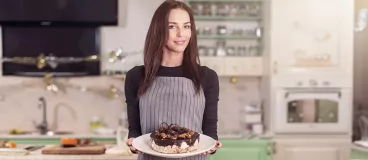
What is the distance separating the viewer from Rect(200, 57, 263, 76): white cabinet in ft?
12.3

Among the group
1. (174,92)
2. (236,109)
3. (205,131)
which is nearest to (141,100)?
(174,92)

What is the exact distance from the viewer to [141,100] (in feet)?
5.60

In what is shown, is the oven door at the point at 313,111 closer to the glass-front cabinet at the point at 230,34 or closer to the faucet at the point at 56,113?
the glass-front cabinet at the point at 230,34

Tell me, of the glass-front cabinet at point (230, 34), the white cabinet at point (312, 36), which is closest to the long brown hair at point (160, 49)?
the white cabinet at point (312, 36)

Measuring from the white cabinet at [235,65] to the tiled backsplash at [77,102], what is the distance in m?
0.27

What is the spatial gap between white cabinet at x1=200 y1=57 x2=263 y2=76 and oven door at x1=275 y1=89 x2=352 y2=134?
335mm

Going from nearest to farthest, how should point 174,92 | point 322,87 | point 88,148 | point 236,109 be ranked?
point 174,92
point 88,148
point 322,87
point 236,109

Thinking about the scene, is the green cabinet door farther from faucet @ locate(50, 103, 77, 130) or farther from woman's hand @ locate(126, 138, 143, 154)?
woman's hand @ locate(126, 138, 143, 154)

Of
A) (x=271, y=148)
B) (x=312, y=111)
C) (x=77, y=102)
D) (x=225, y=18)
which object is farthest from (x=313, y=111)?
(x=77, y=102)

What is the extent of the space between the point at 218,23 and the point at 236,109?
748mm

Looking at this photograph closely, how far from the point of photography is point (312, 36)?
350cm

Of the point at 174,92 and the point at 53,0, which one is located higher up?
the point at 53,0

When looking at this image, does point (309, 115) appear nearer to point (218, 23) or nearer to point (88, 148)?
point (218, 23)

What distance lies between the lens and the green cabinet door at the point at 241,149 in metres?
3.56
